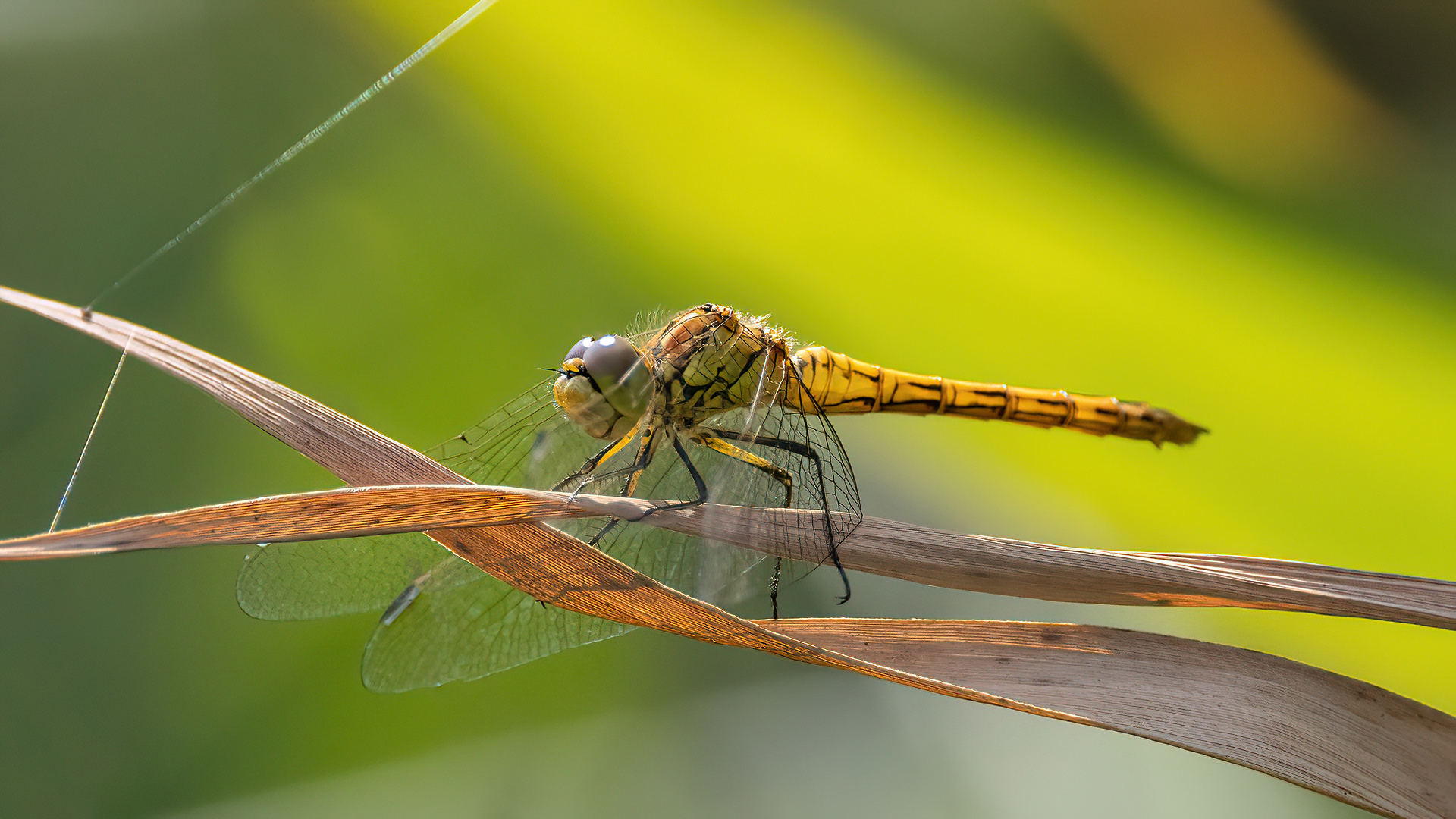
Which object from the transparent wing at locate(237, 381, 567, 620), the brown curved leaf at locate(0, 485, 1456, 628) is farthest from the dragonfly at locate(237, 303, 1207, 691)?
the brown curved leaf at locate(0, 485, 1456, 628)

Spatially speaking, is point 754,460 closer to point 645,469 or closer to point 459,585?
point 645,469

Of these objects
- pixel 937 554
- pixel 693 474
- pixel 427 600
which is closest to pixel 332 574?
pixel 427 600

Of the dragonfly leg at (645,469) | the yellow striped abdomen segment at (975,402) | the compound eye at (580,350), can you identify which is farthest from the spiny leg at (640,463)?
the yellow striped abdomen segment at (975,402)

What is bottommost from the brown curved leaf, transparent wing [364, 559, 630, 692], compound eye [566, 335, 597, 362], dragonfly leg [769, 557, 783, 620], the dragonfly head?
transparent wing [364, 559, 630, 692]

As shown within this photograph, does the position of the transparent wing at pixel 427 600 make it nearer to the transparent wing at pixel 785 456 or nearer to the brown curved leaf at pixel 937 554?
the transparent wing at pixel 785 456

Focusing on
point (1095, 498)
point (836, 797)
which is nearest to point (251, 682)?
point (836, 797)

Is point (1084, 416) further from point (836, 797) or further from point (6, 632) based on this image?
point (6, 632)

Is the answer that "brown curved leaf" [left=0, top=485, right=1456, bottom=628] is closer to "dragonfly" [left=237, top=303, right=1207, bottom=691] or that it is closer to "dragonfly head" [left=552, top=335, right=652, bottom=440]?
"dragonfly" [left=237, top=303, right=1207, bottom=691]
